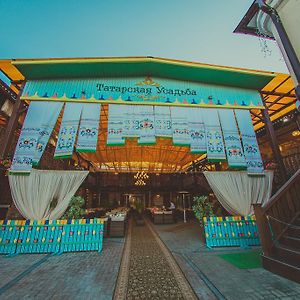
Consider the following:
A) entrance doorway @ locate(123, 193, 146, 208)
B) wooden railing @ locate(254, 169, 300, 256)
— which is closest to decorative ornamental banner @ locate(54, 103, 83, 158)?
wooden railing @ locate(254, 169, 300, 256)

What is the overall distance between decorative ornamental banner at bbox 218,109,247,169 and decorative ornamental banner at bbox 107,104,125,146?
4301 mm

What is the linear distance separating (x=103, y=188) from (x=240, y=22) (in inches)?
729

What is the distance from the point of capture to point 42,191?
5.73m

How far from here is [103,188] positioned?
1936 cm

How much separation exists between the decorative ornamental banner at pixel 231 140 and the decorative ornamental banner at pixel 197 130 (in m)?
0.98

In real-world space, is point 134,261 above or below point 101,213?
below

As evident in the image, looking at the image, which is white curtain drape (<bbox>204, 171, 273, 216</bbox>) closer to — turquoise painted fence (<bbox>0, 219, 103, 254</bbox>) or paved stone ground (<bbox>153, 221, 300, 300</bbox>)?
paved stone ground (<bbox>153, 221, 300, 300</bbox>)

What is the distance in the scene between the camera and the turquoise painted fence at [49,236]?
5410mm

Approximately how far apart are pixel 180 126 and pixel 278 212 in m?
4.20

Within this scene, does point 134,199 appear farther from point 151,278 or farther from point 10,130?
point 151,278

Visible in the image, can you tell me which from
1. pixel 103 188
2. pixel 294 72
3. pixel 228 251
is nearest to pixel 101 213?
pixel 103 188

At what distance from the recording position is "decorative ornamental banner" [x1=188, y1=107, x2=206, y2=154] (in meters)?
6.55

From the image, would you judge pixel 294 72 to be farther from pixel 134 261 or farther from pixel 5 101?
pixel 5 101

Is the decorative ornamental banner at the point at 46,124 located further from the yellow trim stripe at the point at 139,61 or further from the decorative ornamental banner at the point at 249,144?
the decorative ornamental banner at the point at 249,144
